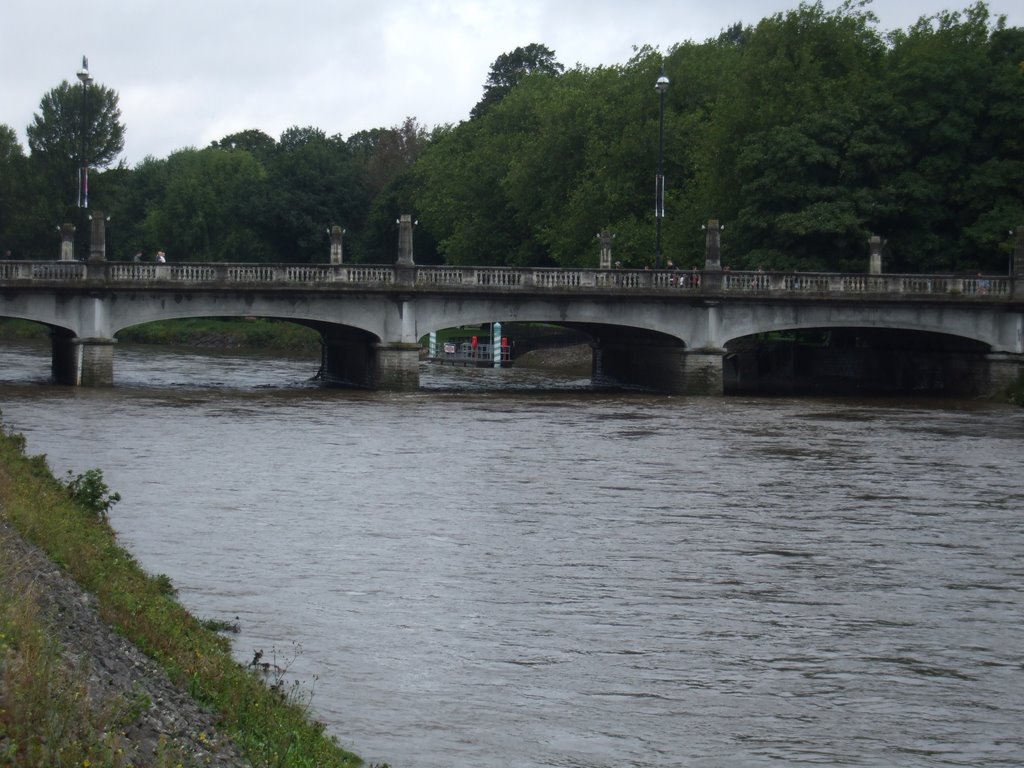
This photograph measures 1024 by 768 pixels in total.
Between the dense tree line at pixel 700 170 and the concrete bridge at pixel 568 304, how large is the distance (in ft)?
13.8

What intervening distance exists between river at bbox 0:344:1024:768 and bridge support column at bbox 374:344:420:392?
11.5 metres

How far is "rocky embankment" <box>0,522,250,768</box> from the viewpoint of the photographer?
11.9 metres

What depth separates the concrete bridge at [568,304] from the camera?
57.8 meters

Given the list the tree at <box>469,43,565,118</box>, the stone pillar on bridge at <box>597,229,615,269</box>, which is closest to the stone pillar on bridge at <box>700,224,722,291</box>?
the stone pillar on bridge at <box>597,229,615,269</box>

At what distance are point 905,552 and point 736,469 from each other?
37.0ft

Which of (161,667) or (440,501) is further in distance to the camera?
(440,501)

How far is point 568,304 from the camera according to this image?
60.0 meters

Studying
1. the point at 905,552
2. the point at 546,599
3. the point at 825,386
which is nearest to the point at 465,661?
the point at 546,599

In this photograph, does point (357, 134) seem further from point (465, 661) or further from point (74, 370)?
point (465, 661)

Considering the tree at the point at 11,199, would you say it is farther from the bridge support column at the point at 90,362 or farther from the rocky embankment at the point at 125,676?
the rocky embankment at the point at 125,676

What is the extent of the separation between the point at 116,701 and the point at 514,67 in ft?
390

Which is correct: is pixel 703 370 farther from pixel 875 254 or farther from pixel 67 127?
pixel 67 127

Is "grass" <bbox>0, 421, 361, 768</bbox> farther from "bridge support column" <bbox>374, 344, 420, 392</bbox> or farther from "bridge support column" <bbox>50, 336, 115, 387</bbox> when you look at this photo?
"bridge support column" <bbox>374, 344, 420, 392</bbox>

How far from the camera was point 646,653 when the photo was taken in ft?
62.5
